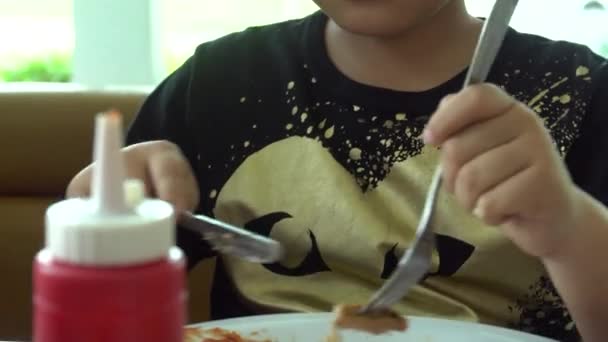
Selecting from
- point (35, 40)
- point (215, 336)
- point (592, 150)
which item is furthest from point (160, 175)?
point (35, 40)

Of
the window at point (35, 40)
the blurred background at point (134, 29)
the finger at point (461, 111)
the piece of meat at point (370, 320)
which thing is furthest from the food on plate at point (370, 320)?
the window at point (35, 40)

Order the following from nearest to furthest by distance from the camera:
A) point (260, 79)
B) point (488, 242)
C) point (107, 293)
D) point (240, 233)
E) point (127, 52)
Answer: point (107, 293) < point (240, 233) < point (488, 242) < point (260, 79) < point (127, 52)

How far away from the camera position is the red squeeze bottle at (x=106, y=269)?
285 mm

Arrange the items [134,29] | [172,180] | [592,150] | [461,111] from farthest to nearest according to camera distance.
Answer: [134,29] → [592,150] → [172,180] → [461,111]

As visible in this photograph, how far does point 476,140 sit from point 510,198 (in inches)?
1.6

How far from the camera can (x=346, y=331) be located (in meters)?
0.55

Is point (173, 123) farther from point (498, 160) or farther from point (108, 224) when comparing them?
point (108, 224)

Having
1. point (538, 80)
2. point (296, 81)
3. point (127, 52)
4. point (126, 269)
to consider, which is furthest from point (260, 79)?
point (127, 52)


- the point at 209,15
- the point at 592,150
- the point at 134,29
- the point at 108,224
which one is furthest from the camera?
the point at 209,15

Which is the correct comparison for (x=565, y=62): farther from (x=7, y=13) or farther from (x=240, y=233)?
(x=7, y=13)

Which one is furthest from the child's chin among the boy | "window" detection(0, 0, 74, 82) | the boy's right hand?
"window" detection(0, 0, 74, 82)

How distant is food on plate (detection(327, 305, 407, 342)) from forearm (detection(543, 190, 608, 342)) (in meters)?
0.12

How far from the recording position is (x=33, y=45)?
164 cm

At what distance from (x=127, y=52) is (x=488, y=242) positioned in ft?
3.06
